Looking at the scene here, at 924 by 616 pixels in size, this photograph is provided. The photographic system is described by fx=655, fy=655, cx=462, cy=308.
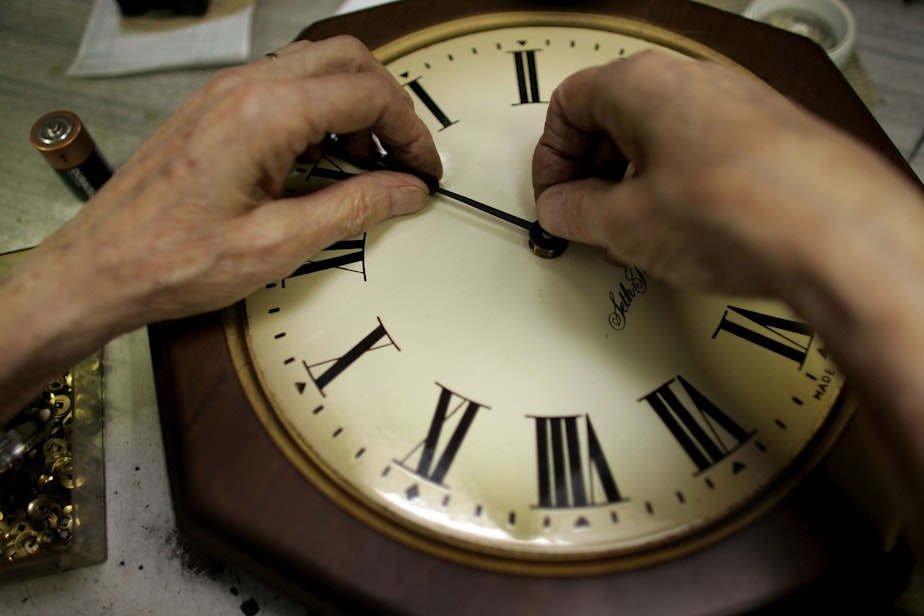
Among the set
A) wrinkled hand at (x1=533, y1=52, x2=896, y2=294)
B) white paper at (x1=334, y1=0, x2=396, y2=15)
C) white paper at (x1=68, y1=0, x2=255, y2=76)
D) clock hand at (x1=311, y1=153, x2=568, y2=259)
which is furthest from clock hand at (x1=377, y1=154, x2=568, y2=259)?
white paper at (x1=68, y1=0, x2=255, y2=76)

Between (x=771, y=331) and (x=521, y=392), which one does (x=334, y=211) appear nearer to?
(x=521, y=392)

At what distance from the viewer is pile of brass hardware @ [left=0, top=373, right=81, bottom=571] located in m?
0.68

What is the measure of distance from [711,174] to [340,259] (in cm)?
38

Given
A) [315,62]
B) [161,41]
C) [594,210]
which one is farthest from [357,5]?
[594,210]

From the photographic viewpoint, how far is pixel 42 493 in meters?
0.71

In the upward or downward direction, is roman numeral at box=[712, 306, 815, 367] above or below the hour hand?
above

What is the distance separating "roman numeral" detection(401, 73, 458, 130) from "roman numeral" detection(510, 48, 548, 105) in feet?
0.29

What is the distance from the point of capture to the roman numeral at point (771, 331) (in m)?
0.62

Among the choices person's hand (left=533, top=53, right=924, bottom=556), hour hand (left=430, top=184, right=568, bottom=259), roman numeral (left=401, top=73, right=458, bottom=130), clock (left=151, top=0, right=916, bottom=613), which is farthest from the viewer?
roman numeral (left=401, top=73, right=458, bottom=130)

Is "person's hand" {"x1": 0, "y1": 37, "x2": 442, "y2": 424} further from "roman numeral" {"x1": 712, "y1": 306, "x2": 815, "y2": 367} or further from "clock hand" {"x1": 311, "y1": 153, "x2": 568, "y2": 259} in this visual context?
"roman numeral" {"x1": 712, "y1": 306, "x2": 815, "y2": 367}

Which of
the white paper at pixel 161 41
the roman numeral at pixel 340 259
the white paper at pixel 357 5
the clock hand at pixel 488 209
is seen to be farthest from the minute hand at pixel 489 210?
the white paper at pixel 161 41

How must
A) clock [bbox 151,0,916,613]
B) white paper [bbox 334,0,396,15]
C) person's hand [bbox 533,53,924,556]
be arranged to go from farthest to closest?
white paper [bbox 334,0,396,15], clock [bbox 151,0,916,613], person's hand [bbox 533,53,924,556]

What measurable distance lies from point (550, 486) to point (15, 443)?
583 millimetres

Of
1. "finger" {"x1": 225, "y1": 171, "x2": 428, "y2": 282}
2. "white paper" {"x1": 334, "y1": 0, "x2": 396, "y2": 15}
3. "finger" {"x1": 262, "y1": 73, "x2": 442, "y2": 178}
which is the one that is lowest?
"finger" {"x1": 225, "y1": 171, "x2": 428, "y2": 282}
